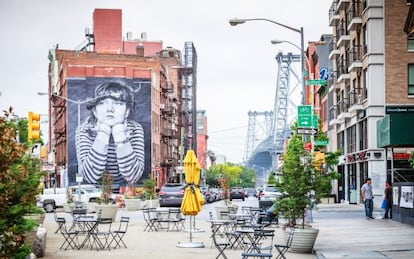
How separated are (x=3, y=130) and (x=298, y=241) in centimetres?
1215

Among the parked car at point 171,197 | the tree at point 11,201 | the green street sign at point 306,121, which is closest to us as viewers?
the tree at point 11,201

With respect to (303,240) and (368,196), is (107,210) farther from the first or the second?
(303,240)

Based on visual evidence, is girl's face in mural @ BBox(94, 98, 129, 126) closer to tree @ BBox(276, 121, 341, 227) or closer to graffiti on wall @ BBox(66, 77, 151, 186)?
graffiti on wall @ BBox(66, 77, 151, 186)

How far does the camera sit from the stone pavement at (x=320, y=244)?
20062 mm

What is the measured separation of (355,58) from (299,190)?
36702 millimetres

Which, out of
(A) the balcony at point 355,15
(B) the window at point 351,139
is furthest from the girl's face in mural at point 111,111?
(A) the balcony at point 355,15

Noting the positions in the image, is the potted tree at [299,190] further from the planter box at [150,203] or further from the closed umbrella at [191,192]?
the planter box at [150,203]

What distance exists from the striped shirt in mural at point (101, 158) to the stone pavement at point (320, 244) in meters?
54.4

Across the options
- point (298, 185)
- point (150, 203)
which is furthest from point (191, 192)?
point (150, 203)

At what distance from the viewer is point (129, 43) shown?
116625mm

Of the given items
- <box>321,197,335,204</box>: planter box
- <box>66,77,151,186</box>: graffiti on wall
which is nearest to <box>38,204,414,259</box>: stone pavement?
<box>321,197,335,204</box>: planter box

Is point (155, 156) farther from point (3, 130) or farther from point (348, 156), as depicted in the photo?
point (3, 130)

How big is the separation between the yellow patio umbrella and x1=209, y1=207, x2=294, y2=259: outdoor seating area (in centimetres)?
71

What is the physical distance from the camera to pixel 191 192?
961 inches
